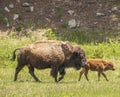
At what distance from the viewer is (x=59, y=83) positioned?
16.3 m

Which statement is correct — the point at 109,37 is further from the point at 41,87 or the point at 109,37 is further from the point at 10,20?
the point at 41,87

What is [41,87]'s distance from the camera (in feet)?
48.3

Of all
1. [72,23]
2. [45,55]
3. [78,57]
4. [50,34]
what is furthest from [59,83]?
[72,23]

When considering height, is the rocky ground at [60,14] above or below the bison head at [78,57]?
below

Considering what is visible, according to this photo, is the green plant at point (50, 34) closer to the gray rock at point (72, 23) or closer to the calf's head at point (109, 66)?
the gray rock at point (72, 23)

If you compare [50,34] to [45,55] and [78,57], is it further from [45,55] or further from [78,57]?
[45,55]

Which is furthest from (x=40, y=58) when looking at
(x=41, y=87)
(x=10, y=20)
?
(x=10, y=20)

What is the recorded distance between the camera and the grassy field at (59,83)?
1323 cm

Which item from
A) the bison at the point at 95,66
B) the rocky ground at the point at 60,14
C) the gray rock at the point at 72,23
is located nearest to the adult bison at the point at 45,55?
the bison at the point at 95,66

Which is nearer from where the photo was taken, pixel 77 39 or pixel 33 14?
pixel 77 39

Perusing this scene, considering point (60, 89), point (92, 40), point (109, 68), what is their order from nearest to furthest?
point (60, 89) → point (109, 68) → point (92, 40)

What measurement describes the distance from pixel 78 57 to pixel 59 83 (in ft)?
7.18

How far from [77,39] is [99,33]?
4.57 feet

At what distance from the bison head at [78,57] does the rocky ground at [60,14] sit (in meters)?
8.53
